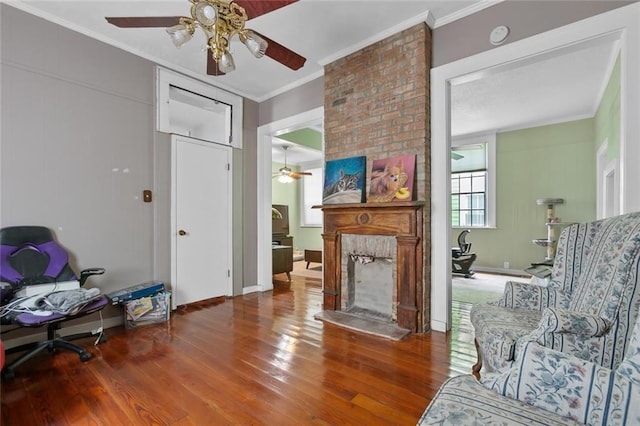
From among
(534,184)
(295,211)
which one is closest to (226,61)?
(534,184)

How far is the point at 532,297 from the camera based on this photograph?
6.47ft

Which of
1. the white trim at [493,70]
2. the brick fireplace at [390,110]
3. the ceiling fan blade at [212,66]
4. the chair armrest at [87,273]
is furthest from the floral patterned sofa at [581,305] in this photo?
the chair armrest at [87,273]

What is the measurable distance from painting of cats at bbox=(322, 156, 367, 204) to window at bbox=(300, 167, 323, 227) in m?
4.84

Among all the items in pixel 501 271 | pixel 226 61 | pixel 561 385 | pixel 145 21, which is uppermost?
pixel 145 21

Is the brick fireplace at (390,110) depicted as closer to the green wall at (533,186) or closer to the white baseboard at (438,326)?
the white baseboard at (438,326)

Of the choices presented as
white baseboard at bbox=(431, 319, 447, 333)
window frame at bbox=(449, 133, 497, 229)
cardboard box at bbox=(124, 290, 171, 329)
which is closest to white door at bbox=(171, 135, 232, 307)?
cardboard box at bbox=(124, 290, 171, 329)

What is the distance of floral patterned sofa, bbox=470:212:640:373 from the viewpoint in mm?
1188

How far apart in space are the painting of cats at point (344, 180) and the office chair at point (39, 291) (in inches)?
92.5

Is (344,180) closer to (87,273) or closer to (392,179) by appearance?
(392,179)

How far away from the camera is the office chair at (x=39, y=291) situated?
2.14 metres

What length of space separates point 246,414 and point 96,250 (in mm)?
2387

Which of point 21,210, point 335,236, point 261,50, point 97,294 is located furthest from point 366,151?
point 21,210

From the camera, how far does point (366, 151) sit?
324cm

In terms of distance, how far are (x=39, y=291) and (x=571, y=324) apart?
11.7 ft
